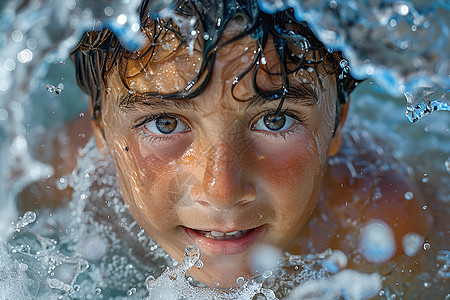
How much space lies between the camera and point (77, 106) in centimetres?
252

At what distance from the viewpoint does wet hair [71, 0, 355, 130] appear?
116 cm

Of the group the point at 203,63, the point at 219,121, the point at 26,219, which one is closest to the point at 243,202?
the point at 219,121

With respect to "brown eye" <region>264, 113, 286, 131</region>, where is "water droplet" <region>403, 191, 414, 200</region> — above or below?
below

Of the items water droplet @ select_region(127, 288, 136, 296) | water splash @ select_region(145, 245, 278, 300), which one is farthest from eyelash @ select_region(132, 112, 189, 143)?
water droplet @ select_region(127, 288, 136, 296)

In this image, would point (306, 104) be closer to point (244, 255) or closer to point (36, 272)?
point (244, 255)

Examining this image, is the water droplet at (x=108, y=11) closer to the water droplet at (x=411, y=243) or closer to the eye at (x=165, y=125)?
the eye at (x=165, y=125)

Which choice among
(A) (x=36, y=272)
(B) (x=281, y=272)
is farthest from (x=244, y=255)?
(A) (x=36, y=272)

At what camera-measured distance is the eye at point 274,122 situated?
4.29 feet

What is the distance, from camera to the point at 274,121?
1.32 metres

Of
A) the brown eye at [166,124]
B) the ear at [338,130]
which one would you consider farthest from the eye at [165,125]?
the ear at [338,130]

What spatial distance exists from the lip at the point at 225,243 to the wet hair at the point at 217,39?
0.36 metres

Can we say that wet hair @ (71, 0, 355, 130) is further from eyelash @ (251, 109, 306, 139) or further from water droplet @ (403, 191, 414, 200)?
water droplet @ (403, 191, 414, 200)

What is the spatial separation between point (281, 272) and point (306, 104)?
567 mm

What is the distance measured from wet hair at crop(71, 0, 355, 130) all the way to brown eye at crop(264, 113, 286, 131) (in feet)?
0.20
